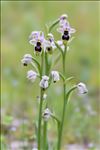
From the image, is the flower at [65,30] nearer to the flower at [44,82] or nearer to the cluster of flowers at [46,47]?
the cluster of flowers at [46,47]

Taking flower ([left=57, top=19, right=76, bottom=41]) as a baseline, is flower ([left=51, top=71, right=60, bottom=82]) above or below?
below

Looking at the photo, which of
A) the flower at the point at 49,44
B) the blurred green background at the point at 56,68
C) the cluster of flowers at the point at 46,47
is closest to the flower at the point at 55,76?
the cluster of flowers at the point at 46,47

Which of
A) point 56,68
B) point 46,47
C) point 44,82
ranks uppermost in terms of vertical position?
point 56,68

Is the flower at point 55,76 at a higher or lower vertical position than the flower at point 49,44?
lower

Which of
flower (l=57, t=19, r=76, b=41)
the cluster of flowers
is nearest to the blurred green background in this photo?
the cluster of flowers

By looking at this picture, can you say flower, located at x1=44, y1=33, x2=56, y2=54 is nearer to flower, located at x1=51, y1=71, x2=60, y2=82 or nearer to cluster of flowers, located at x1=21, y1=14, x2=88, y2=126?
Answer: cluster of flowers, located at x1=21, y1=14, x2=88, y2=126

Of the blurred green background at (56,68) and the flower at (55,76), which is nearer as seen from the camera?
the flower at (55,76)

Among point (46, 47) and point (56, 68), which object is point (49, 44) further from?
point (56, 68)

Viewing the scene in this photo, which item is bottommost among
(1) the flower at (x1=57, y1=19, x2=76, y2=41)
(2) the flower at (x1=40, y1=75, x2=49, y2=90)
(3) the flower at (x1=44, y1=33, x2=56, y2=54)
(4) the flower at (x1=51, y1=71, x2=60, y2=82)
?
(2) the flower at (x1=40, y1=75, x2=49, y2=90)

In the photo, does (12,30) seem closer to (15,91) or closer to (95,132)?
(15,91)

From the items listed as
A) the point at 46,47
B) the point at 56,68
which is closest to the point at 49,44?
the point at 46,47
